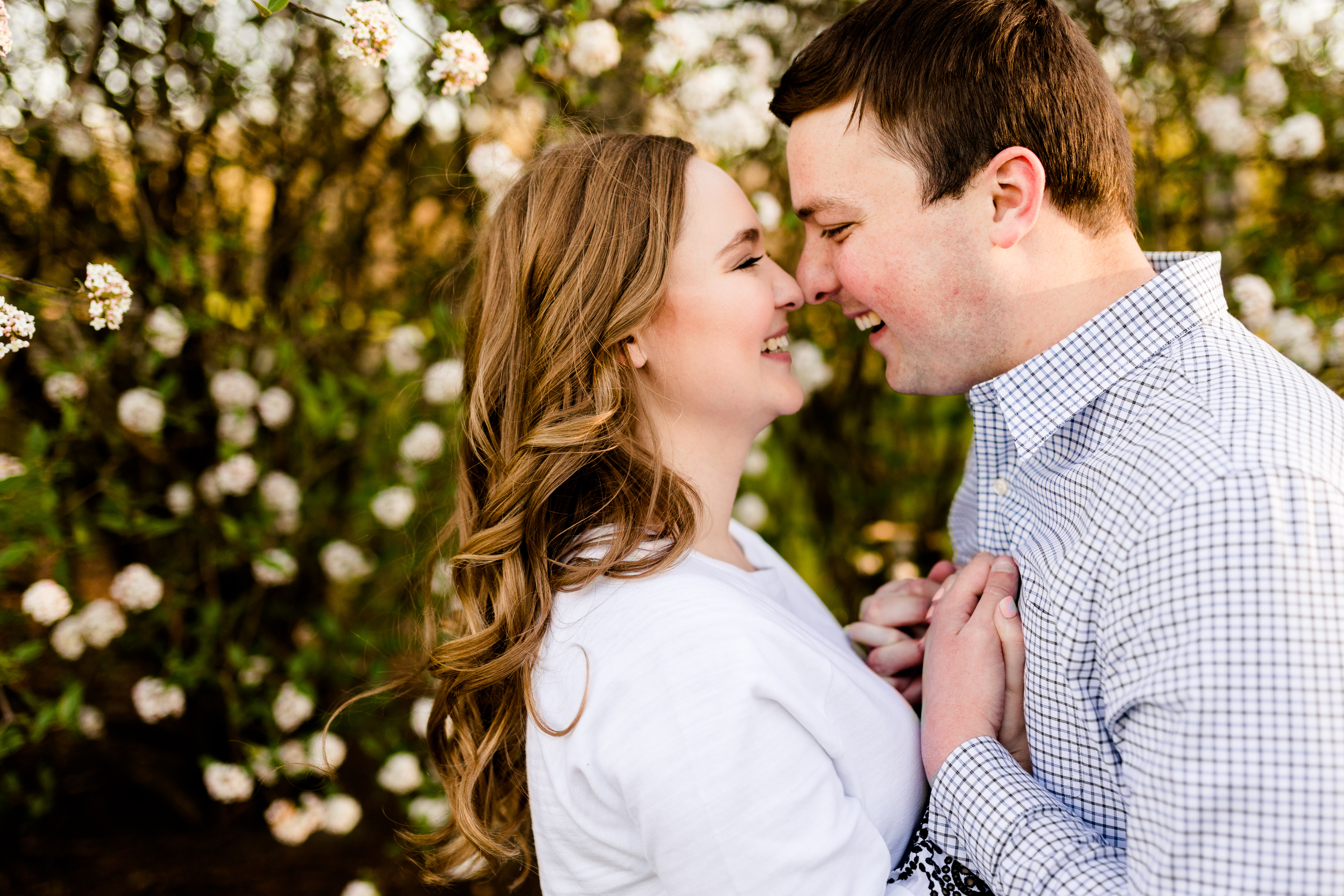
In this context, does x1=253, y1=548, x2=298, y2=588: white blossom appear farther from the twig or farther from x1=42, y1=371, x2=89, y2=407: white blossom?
the twig

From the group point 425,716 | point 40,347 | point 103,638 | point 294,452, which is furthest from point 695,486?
point 40,347

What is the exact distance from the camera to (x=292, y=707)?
241 cm

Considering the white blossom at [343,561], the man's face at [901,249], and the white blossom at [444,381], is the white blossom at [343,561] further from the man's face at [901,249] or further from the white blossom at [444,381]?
the man's face at [901,249]

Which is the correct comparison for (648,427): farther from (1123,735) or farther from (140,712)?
(140,712)

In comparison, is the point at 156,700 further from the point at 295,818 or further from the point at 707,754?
the point at 707,754

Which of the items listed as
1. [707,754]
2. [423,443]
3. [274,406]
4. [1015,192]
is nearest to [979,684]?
[707,754]

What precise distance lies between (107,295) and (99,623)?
1.14 meters

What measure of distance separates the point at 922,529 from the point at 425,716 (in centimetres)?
208

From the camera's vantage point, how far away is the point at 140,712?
7.79ft

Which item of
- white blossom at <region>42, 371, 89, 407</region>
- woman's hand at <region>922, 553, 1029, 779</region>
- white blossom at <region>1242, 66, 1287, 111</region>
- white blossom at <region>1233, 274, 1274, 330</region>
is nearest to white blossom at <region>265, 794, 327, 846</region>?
white blossom at <region>42, 371, 89, 407</region>

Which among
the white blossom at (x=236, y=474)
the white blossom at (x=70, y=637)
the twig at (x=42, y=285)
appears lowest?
the white blossom at (x=70, y=637)

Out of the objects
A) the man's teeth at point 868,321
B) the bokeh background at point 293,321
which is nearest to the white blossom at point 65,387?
the bokeh background at point 293,321

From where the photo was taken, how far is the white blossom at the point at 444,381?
8.00 ft

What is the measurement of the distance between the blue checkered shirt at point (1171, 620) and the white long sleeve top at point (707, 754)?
177 millimetres
